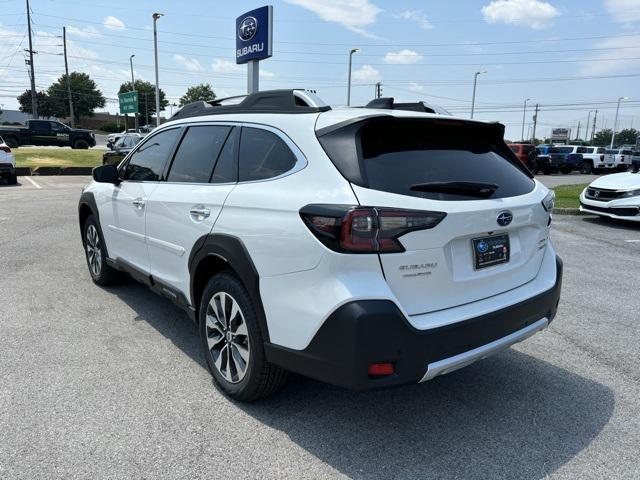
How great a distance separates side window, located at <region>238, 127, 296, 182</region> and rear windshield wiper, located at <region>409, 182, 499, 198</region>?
2.37 ft

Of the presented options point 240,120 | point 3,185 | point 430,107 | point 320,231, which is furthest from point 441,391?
point 3,185

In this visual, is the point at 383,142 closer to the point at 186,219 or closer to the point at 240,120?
the point at 240,120

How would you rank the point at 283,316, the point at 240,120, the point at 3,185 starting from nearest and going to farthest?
the point at 283,316, the point at 240,120, the point at 3,185

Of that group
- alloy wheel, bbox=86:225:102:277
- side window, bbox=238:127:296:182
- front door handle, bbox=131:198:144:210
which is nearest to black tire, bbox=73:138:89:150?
alloy wheel, bbox=86:225:102:277

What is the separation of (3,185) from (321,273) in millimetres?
17064

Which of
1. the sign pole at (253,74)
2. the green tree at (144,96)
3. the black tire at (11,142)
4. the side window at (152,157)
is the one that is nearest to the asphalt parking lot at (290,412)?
the side window at (152,157)

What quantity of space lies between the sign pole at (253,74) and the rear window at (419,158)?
14120mm

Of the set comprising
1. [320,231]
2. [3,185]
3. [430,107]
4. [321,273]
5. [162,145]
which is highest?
[430,107]

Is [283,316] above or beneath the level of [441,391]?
above

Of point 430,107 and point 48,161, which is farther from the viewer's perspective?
point 48,161

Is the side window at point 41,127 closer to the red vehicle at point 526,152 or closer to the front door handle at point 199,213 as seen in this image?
the red vehicle at point 526,152

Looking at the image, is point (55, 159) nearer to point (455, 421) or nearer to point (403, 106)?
point (403, 106)

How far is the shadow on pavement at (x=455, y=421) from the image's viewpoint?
2520 millimetres

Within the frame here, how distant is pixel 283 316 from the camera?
2539 millimetres
